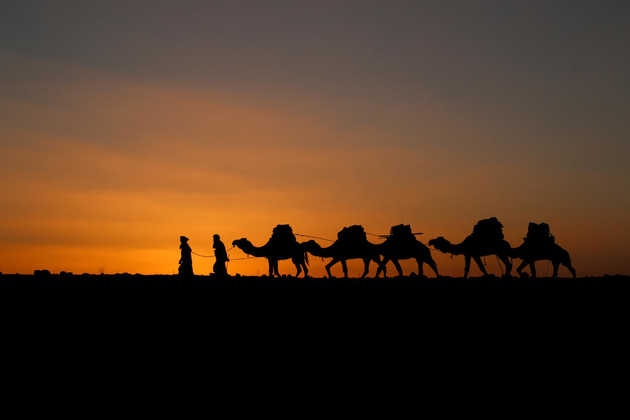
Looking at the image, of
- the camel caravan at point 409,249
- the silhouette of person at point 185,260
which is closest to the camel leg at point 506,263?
the camel caravan at point 409,249

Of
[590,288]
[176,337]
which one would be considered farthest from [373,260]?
[176,337]

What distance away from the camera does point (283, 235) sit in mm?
31625

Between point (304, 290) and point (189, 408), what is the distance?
9.45 m

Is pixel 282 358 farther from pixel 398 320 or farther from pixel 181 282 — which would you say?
pixel 181 282

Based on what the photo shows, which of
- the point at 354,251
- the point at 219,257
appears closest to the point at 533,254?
the point at 354,251

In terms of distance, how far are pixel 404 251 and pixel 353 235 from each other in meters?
2.43

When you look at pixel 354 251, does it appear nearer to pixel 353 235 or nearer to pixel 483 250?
pixel 353 235

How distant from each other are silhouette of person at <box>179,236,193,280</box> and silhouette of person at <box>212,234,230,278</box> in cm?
114

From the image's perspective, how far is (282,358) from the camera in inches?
552

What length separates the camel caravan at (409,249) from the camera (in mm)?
30531

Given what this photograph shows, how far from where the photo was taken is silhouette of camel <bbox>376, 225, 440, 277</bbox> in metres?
30.8

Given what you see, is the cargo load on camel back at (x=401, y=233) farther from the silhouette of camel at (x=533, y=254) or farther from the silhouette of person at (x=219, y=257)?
the silhouette of person at (x=219, y=257)

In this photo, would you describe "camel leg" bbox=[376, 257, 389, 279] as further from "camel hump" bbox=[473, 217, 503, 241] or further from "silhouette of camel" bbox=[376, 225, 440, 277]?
"camel hump" bbox=[473, 217, 503, 241]

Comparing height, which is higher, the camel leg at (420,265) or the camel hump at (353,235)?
the camel hump at (353,235)
